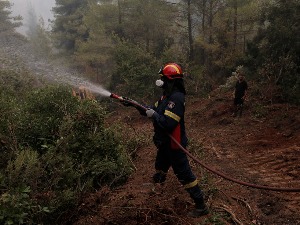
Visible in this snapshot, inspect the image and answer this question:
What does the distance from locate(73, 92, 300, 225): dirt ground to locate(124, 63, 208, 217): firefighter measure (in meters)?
0.28

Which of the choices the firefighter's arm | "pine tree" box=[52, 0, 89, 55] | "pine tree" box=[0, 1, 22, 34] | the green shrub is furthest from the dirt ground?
"pine tree" box=[0, 1, 22, 34]

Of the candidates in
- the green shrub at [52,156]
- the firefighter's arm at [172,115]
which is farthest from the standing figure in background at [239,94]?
the firefighter's arm at [172,115]

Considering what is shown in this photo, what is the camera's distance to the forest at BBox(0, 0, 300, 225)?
4398mm

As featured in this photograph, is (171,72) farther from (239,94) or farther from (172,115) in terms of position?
(239,94)

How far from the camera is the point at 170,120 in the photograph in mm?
4562

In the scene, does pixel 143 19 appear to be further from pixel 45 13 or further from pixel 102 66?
pixel 45 13

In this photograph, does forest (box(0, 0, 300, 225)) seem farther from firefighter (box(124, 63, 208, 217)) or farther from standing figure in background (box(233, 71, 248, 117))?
firefighter (box(124, 63, 208, 217))

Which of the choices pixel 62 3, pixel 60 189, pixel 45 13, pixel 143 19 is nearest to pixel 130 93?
pixel 143 19

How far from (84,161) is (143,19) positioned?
1982 centimetres

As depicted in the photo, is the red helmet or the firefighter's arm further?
the red helmet

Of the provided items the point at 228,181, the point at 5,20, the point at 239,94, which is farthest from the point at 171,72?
the point at 5,20

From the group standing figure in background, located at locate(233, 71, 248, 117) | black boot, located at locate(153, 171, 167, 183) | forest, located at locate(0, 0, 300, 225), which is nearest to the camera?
forest, located at locate(0, 0, 300, 225)

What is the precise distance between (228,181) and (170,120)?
8.67 feet

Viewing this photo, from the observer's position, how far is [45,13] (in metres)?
192
